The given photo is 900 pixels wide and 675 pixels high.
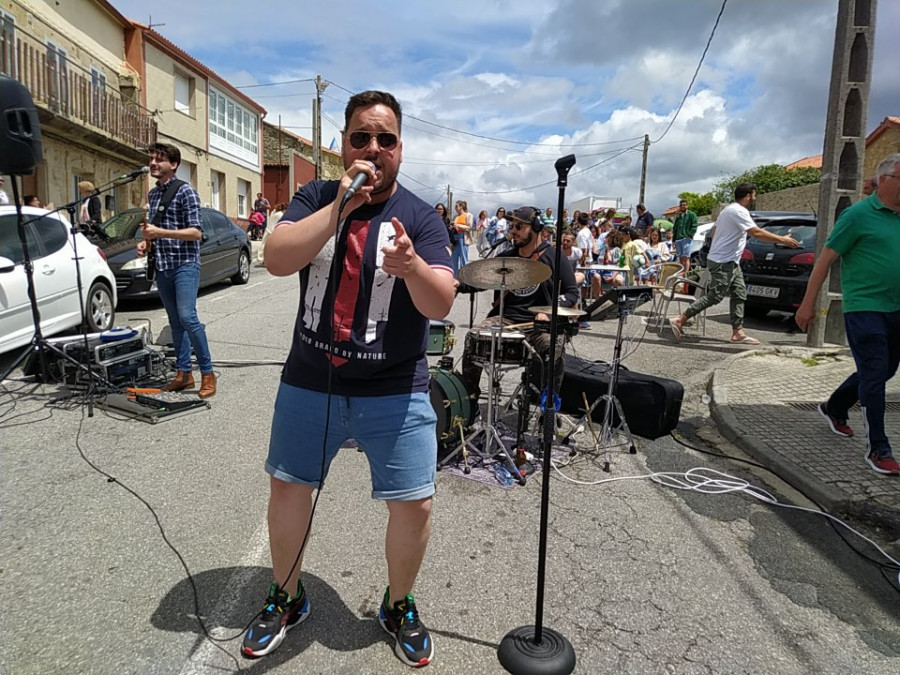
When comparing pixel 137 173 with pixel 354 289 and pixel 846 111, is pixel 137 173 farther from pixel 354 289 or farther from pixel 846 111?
pixel 846 111

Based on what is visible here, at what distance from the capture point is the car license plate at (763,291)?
10.0m

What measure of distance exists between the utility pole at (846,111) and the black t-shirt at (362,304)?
7.34 metres

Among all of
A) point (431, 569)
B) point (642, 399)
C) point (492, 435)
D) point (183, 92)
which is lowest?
point (431, 569)

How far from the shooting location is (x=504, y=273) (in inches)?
159

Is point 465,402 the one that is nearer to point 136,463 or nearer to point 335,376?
point 136,463

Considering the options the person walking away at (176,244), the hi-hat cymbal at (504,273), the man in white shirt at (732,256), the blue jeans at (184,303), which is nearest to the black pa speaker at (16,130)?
the person walking away at (176,244)

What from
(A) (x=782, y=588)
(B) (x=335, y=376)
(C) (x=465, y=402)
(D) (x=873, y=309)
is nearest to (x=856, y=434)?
(D) (x=873, y=309)

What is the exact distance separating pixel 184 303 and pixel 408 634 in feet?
12.6

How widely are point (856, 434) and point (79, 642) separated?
207 inches

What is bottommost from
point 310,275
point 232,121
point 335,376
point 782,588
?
point 782,588

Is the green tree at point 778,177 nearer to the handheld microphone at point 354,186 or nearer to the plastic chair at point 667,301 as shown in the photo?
the plastic chair at point 667,301

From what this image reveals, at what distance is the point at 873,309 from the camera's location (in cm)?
402

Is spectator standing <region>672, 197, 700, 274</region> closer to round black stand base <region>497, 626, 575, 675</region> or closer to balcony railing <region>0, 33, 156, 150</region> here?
round black stand base <region>497, 626, 575, 675</region>

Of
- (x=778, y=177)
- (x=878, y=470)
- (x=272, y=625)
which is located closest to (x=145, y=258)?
(x=272, y=625)
